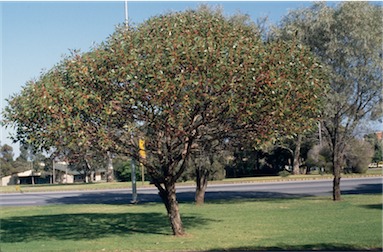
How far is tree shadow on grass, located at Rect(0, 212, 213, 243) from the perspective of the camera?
657 inches

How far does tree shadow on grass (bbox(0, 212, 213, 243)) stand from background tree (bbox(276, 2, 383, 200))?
8.75m

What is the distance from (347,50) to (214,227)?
1089 centimetres

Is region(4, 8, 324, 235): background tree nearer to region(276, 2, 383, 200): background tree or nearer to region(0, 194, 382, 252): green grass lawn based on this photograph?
region(0, 194, 382, 252): green grass lawn

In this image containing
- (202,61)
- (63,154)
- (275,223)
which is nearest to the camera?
(202,61)

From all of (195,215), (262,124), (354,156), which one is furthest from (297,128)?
(354,156)

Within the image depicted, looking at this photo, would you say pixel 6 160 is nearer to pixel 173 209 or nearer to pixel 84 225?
pixel 84 225

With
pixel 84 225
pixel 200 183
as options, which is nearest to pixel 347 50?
pixel 200 183

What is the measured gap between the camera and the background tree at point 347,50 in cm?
2378

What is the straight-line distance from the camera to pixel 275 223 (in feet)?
57.1

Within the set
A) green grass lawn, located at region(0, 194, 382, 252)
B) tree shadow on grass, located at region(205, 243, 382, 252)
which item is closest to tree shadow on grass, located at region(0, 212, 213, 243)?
green grass lawn, located at region(0, 194, 382, 252)

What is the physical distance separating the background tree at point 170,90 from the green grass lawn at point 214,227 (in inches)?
102

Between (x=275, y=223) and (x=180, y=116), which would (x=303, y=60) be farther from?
(x=275, y=223)

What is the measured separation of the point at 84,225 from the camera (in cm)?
1933

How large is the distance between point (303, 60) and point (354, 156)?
3681 centimetres
